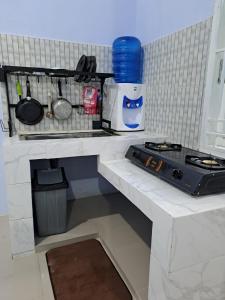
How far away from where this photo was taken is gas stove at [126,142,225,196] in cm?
90

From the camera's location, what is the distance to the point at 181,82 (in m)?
1.52

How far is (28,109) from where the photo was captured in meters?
1.74

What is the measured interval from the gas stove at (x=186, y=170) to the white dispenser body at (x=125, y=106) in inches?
20.1

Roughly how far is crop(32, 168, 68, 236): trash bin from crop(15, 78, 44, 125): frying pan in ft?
1.50

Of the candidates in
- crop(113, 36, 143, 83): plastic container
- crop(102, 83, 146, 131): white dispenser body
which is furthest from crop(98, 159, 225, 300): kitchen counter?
crop(113, 36, 143, 83): plastic container

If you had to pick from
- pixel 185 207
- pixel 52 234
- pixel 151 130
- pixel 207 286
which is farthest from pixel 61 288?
pixel 151 130

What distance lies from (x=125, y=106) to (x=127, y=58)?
0.42 m

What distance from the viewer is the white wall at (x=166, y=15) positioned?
134cm

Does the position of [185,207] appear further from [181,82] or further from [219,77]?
[181,82]

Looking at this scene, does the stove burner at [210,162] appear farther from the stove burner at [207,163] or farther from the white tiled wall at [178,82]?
the white tiled wall at [178,82]

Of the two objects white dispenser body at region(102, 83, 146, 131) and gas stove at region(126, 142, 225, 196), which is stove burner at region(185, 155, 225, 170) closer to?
gas stove at region(126, 142, 225, 196)

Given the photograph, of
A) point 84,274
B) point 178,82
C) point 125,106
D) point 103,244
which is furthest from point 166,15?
point 84,274

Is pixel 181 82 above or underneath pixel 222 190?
above

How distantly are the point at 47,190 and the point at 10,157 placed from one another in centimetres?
36
